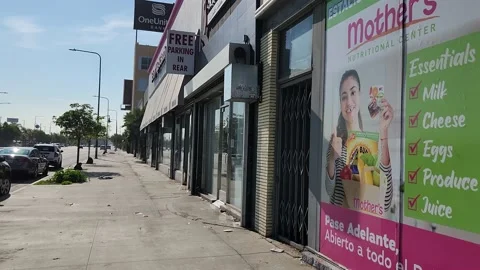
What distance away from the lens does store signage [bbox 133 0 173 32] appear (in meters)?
49.8

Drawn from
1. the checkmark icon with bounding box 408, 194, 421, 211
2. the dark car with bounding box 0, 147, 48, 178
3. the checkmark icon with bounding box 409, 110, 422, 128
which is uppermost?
the checkmark icon with bounding box 409, 110, 422, 128

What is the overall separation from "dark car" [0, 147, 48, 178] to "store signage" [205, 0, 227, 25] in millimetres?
11397

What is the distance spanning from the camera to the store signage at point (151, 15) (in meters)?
49.8

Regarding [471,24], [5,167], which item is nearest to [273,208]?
[471,24]

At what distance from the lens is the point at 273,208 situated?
7.43m

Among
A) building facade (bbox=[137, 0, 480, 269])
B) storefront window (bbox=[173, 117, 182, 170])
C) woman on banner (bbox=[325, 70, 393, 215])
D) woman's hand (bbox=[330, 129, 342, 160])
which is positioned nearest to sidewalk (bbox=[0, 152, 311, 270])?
building facade (bbox=[137, 0, 480, 269])

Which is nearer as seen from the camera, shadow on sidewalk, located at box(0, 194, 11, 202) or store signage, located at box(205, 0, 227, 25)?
store signage, located at box(205, 0, 227, 25)

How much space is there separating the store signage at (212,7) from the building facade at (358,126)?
5.33 ft

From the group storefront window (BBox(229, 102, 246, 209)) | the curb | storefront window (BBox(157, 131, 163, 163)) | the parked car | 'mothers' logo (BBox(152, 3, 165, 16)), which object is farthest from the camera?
'mothers' logo (BBox(152, 3, 165, 16))

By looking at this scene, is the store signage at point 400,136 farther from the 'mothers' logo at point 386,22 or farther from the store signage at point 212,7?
the store signage at point 212,7

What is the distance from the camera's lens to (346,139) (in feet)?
16.7

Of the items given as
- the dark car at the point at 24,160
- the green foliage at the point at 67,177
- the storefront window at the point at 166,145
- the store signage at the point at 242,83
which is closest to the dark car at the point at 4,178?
the green foliage at the point at 67,177

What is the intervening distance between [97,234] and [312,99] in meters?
4.56

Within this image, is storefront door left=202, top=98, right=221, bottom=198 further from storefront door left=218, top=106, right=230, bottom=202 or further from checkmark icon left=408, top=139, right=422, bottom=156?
checkmark icon left=408, top=139, right=422, bottom=156
